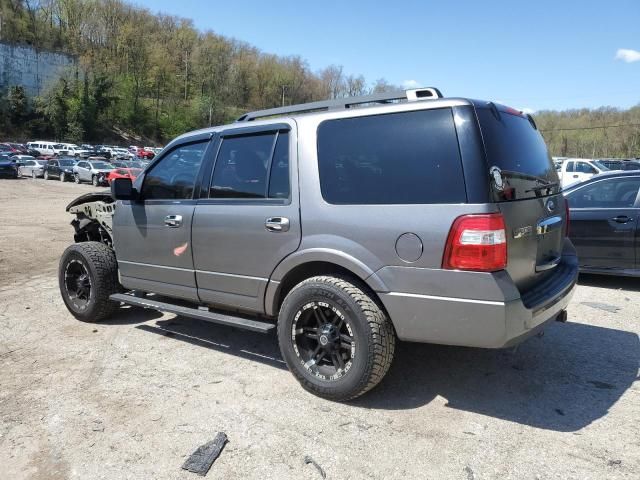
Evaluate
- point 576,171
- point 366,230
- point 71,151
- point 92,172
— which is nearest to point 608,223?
point 366,230

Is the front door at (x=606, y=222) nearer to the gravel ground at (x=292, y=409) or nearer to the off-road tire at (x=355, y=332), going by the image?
the gravel ground at (x=292, y=409)

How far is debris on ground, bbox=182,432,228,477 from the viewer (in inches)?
106

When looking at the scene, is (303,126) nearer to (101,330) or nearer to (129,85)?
(101,330)

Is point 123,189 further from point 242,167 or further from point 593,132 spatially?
point 593,132

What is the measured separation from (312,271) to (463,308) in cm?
114

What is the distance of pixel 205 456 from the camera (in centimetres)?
282

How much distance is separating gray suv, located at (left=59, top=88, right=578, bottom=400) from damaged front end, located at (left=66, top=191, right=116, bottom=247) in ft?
3.64

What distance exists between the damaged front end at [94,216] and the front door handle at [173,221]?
1156 millimetres

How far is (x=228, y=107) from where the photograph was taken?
345 ft

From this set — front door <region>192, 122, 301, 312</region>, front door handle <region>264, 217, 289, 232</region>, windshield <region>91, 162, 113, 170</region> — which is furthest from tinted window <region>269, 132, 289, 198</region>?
windshield <region>91, 162, 113, 170</region>

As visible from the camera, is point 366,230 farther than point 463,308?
Yes

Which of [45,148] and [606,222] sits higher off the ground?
[45,148]

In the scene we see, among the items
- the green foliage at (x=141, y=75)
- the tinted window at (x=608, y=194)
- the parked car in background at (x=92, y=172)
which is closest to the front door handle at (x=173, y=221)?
the tinted window at (x=608, y=194)

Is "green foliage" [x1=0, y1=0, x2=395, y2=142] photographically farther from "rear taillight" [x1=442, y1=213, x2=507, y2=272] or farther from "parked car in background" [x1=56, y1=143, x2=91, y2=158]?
"rear taillight" [x1=442, y1=213, x2=507, y2=272]
